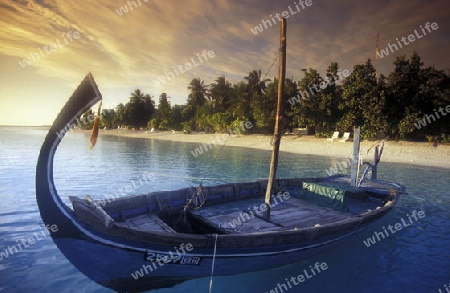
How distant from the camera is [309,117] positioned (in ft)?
150

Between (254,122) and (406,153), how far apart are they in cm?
3382

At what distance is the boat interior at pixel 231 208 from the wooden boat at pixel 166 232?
0.12ft

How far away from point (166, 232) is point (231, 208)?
4788 millimetres

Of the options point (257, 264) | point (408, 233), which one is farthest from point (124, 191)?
point (408, 233)

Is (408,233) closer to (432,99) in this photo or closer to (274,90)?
(432,99)

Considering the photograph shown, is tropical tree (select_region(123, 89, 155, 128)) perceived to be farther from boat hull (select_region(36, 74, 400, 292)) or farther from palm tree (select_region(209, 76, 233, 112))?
boat hull (select_region(36, 74, 400, 292))

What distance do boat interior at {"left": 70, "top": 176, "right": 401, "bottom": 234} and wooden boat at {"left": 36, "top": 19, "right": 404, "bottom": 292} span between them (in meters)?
0.04

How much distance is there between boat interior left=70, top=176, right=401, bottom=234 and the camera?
7617 mm

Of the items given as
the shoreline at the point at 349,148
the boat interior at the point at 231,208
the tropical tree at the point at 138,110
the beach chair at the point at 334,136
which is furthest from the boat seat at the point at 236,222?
the tropical tree at the point at 138,110

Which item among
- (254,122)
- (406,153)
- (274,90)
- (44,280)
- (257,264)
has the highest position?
(274,90)

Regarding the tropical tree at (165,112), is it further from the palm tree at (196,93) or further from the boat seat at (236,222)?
the boat seat at (236,222)

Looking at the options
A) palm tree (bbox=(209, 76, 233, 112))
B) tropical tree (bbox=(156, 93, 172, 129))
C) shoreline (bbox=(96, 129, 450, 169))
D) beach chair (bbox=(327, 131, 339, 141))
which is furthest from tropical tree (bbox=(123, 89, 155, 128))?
beach chair (bbox=(327, 131, 339, 141))

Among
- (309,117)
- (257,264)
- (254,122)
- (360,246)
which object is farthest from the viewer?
(254,122)

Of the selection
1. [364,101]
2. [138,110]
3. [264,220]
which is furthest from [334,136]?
[138,110]
